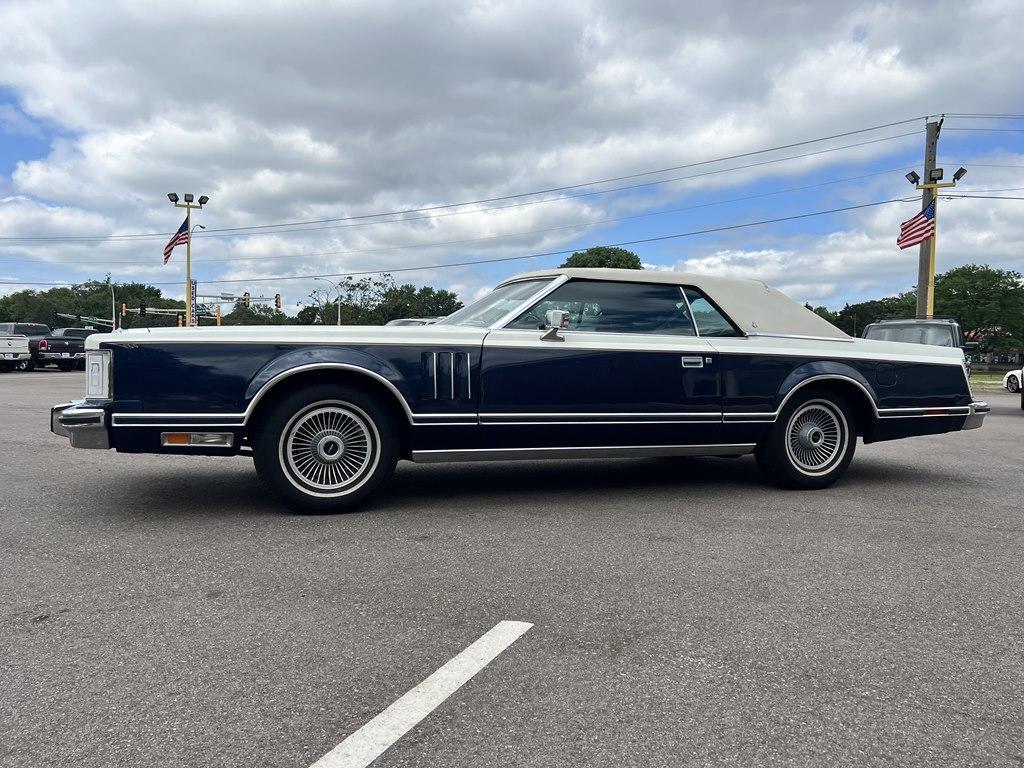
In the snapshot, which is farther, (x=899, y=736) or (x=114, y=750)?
(x=899, y=736)

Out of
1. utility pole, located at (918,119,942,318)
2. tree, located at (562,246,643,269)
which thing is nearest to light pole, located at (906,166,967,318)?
utility pole, located at (918,119,942,318)

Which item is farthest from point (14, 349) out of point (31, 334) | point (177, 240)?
point (177, 240)

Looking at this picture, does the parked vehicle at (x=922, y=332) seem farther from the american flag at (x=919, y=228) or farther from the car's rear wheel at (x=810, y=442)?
the car's rear wheel at (x=810, y=442)

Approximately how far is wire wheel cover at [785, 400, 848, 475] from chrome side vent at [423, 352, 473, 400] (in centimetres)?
245

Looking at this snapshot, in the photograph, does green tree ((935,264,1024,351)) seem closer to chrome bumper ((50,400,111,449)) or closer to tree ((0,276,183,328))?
chrome bumper ((50,400,111,449))

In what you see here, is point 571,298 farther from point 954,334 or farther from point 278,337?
point 954,334

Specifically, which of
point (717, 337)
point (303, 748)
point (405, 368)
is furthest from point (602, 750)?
point (717, 337)

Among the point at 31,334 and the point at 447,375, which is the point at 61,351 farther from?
the point at 447,375

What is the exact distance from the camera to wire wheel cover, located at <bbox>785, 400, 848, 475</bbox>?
17.9 feet

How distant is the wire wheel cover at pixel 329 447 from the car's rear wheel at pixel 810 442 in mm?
2883

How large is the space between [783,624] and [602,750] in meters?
1.20

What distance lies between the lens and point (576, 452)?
193 inches

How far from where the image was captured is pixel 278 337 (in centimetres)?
443

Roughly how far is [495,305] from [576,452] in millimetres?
1196
